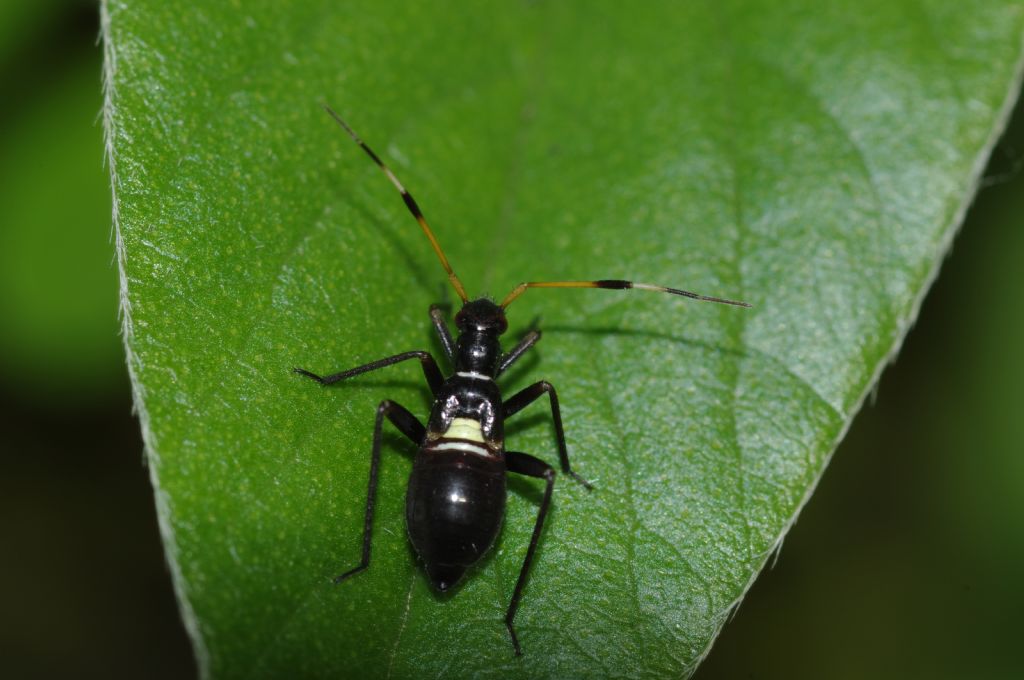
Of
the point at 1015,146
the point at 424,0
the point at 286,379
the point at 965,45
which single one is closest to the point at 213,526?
the point at 286,379

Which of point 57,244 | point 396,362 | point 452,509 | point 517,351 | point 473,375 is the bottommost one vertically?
point 452,509

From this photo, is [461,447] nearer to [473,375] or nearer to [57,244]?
[473,375]

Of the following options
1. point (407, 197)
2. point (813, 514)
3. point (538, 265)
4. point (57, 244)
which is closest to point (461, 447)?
point (538, 265)

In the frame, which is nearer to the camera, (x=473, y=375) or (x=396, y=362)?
(x=396, y=362)

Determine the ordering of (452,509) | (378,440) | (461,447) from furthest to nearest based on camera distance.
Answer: (461,447), (378,440), (452,509)

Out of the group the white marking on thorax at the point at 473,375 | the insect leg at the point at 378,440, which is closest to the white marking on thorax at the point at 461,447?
the insect leg at the point at 378,440

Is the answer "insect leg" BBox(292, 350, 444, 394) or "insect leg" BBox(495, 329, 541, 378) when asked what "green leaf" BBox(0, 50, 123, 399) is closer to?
"insect leg" BBox(292, 350, 444, 394)
